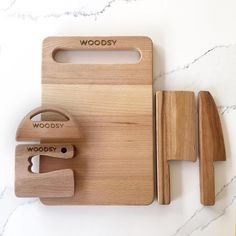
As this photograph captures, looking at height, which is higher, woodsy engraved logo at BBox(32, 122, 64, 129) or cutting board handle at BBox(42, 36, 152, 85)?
cutting board handle at BBox(42, 36, 152, 85)

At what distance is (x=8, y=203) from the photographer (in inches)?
34.0

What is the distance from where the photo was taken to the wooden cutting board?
836 mm

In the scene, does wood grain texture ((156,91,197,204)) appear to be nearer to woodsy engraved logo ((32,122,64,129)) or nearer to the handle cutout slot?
the handle cutout slot

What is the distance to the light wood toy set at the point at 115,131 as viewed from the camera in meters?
0.83

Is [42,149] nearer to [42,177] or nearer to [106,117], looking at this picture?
[42,177]

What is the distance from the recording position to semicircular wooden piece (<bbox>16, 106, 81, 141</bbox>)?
31.9 inches

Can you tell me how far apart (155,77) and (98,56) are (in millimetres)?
152

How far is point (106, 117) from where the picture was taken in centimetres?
85

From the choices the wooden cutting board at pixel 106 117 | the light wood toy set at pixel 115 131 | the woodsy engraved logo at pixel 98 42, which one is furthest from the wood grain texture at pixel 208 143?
the woodsy engraved logo at pixel 98 42

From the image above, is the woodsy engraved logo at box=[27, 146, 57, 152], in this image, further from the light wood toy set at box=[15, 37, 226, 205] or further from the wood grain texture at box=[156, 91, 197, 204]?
the wood grain texture at box=[156, 91, 197, 204]

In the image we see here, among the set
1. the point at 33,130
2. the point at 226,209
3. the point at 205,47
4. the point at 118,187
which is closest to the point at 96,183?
the point at 118,187

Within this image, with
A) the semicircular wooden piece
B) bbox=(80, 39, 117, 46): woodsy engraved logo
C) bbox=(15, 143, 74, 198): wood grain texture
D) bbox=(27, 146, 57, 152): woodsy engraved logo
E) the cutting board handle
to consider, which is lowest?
bbox=(15, 143, 74, 198): wood grain texture

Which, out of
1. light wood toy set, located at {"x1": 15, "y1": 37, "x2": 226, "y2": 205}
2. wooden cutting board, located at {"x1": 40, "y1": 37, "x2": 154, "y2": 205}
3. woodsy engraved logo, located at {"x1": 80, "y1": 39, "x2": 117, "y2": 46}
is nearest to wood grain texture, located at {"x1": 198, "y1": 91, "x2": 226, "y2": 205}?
light wood toy set, located at {"x1": 15, "y1": 37, "x2": 226, "y2": 205}

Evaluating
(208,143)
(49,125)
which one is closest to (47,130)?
(49,125)
